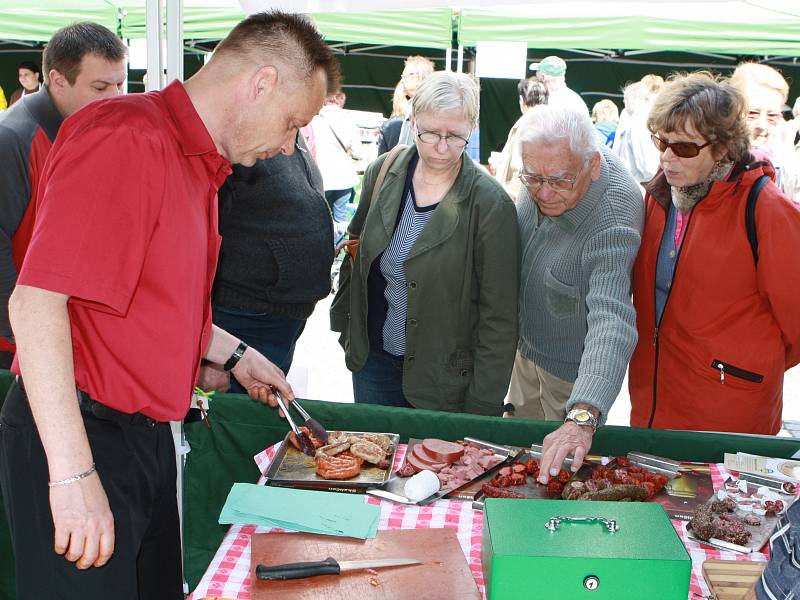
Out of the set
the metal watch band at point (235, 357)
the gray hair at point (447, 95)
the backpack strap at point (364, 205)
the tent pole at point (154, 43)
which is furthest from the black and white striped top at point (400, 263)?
the tent pole at point (154, 43)

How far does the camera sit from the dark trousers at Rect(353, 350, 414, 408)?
2.88m

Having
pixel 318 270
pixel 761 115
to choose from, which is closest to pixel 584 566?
pixel 318 270

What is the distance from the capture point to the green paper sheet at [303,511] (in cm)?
173

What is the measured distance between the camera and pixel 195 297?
1629mm

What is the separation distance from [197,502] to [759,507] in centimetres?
159

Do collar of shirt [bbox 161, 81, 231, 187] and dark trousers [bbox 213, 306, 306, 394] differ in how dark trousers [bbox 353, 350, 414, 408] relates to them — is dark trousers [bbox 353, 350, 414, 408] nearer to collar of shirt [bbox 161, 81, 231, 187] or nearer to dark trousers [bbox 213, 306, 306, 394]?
dark trousers [bbox 213, 306, 306, 394]

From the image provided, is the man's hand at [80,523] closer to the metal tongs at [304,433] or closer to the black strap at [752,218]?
the metal tongs at [304,433]

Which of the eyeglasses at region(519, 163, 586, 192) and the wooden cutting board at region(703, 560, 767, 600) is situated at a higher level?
the eyeglasses at region(519, 163, 586, 192)

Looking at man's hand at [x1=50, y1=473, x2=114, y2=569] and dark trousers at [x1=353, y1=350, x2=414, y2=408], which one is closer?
man's hand at [x1=50, y1=473, x2=114, y2=569]

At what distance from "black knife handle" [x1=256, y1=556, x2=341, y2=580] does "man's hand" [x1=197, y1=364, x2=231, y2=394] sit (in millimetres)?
1043

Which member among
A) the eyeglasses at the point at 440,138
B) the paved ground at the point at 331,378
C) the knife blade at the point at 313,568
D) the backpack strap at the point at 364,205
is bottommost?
the paved ground at the point at 331,378

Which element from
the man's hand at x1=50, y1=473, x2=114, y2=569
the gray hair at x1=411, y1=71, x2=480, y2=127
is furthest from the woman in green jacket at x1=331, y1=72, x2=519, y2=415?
the man's hand at x1=50, y1=473, x2=114, y2=569

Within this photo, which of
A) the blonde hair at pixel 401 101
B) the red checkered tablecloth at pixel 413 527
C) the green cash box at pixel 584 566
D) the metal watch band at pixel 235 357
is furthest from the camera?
the blonde hair at pixel 401 101

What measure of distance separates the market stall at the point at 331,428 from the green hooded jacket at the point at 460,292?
1.31 feet
